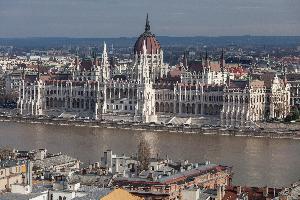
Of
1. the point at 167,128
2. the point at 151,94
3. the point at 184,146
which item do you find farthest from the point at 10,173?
the point at 151,94

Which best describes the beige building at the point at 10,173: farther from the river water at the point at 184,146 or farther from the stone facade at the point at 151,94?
the stone facade at the point at 151,94

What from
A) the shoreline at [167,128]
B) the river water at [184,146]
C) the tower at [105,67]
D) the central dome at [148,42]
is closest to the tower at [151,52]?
the central dome at [148,42]

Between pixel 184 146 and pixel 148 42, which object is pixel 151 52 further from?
pixel 184 146

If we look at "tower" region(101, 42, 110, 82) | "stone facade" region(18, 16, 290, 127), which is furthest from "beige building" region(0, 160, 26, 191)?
"tower" region(101, 42, 110, 82)

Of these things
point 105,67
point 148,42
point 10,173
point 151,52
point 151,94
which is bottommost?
point 151,94

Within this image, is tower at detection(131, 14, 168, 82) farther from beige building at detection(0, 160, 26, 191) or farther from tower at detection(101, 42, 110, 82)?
beige building at detection(0, 160, 26, 191)
